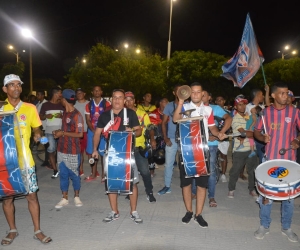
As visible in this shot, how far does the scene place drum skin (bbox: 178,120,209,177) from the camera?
4805 mm

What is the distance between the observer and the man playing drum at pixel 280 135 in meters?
4.57

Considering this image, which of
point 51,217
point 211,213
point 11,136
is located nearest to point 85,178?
point 51,217

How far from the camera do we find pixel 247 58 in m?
8.99

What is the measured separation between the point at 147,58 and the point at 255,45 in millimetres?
23971

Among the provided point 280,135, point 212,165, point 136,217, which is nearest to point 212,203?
point 212,165

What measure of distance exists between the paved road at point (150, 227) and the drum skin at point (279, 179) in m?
0.73

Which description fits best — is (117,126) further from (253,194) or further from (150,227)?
(253,194)

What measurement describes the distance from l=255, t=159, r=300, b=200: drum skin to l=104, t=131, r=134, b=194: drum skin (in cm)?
180

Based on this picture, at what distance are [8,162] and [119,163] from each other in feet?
5.01


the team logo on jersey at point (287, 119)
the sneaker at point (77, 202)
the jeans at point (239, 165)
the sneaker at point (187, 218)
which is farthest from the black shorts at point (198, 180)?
the sneaker at point (77, 202)

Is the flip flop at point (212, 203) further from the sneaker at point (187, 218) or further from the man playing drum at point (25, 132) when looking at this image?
the man playing drum at point (25, 132)

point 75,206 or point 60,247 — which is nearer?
point 60,247

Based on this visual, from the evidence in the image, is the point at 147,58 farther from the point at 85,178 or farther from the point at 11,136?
the point at 11,136

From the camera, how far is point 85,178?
8.00m
